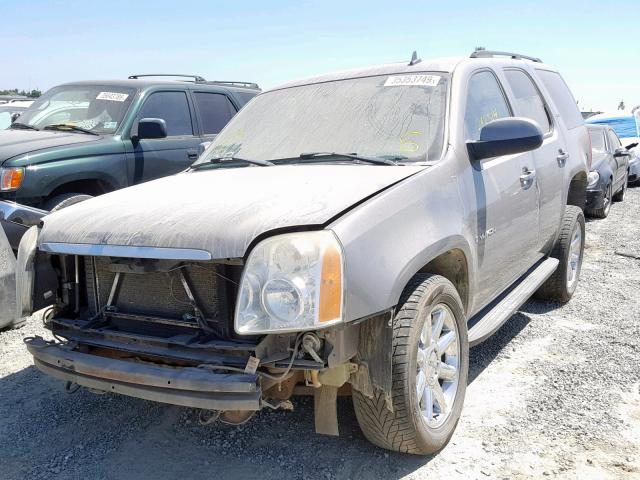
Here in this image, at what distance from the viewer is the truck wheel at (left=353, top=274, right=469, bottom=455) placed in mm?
2697

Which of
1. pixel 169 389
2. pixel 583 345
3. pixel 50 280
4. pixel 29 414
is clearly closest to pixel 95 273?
pixel 50 280

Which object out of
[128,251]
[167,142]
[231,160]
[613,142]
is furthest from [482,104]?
[613,142]

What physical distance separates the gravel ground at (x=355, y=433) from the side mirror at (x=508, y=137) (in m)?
1.41

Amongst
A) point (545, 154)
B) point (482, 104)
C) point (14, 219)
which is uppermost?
point (482, 104)

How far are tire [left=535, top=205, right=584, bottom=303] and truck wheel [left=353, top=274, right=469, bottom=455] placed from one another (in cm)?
232

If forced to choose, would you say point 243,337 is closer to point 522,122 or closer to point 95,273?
point 95,273

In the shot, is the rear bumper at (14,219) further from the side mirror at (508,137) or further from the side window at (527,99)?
the side window at (527,99)

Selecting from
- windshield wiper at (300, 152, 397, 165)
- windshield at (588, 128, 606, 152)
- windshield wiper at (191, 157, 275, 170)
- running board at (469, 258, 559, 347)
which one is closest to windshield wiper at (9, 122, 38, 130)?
windshield wiper at (191, 157, 275, 170)

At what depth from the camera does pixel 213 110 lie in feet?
25.9

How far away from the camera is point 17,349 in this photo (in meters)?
4.51

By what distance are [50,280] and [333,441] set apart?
5.41 ft

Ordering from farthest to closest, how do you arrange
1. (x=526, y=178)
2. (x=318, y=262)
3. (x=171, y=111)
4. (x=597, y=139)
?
(x=597, y=139) → (x=171, y=111) → (x=526, y=178) → (x=318, y=262)

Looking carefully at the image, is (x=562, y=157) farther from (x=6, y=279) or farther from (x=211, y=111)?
(x=211, y=111)

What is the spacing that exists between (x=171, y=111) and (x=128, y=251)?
514 centimetres
